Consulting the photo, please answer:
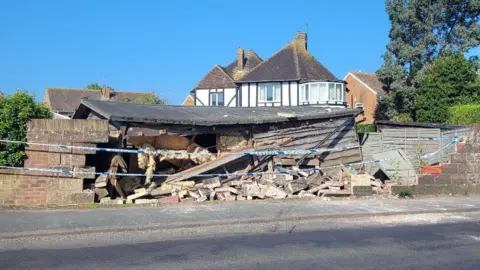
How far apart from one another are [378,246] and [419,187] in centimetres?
636

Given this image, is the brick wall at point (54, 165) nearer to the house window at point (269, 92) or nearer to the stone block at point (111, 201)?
the stone block at point (111, 201)

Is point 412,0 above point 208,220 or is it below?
above

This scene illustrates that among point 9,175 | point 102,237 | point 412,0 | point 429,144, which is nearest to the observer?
point 102,237

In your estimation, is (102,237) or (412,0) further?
(412,0)

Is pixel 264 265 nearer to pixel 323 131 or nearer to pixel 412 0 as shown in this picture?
pixel 323 131

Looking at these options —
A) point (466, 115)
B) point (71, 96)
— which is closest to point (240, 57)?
point (71, 96)

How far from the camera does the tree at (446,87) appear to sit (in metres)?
31.7

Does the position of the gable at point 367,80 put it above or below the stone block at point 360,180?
above

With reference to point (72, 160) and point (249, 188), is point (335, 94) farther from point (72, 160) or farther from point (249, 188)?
point (72, 160)

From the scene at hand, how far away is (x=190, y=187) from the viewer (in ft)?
40.7

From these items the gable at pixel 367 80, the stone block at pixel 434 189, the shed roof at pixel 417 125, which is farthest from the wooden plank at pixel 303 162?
the gable at pixel 367 80

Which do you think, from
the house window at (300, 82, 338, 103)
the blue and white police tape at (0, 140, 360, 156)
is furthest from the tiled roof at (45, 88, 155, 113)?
the blue and white police tape at (0, 140, 360, 156)

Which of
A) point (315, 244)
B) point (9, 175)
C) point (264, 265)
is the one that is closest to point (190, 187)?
point (9, 175)

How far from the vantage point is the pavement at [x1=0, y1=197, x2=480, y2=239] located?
8.86 metres
